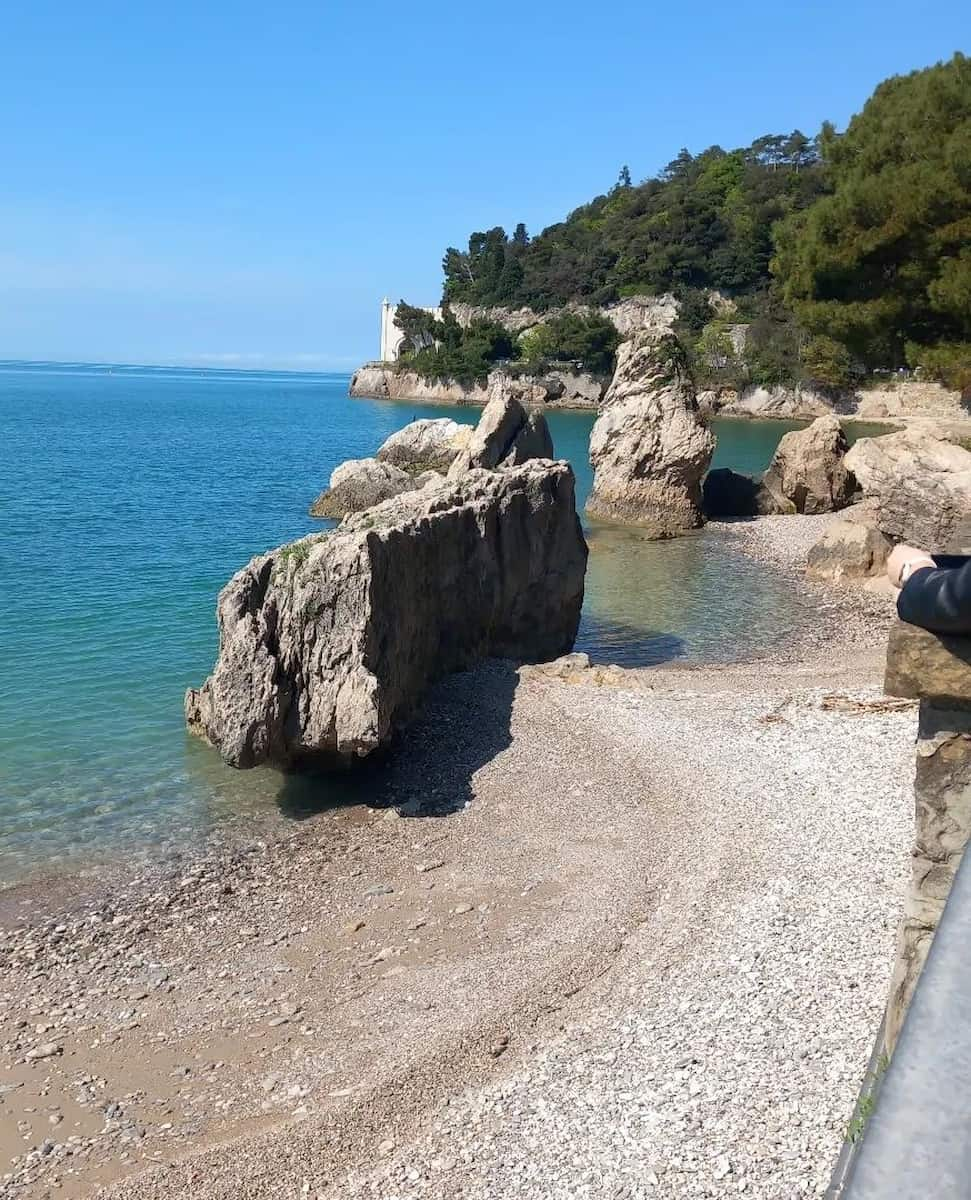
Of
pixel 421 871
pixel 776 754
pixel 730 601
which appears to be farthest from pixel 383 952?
pixel 730 601

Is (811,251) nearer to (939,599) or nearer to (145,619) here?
(145,619)

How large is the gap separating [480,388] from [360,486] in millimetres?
84564

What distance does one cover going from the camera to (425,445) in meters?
49.8

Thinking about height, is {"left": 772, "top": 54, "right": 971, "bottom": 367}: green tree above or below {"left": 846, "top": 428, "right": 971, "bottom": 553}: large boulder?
above

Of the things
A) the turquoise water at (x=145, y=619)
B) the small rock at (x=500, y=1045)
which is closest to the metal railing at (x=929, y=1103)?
the small rock at (x=500, y=1045)

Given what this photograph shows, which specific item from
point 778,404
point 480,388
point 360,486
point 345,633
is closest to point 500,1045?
point 345,633

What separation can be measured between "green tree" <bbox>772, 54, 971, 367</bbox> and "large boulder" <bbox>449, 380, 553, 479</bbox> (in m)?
10.7

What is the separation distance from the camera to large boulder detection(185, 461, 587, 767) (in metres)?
14.3

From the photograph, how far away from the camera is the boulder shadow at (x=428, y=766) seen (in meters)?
14.5

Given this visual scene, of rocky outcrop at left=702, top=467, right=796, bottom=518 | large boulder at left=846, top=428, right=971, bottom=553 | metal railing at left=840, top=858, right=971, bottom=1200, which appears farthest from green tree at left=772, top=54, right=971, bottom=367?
metal railing at left=840, top=858, right=971, bottom=1200

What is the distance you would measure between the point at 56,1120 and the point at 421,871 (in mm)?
4947

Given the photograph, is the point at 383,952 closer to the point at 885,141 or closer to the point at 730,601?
the point at 730,601

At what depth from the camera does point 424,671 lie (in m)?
17.2

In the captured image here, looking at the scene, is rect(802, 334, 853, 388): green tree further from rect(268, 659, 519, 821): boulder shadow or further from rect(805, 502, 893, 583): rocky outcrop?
rect(268, 659, 519, 821): boulder shadow
